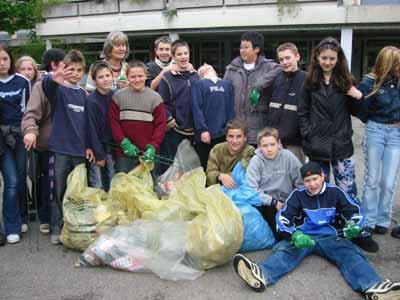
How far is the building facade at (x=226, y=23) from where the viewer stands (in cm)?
1574

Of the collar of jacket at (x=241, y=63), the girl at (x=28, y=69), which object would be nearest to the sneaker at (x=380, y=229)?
the collar of jacket at (x=241, y=63)

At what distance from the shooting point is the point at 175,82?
4.45m

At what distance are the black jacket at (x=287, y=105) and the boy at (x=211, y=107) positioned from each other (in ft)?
1.51

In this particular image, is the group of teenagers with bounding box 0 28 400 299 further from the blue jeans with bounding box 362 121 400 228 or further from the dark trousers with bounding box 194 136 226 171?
the dark trousers with bounding box 194 136 226 171

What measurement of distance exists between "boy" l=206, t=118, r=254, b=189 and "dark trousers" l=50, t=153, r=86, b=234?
1.20 meters

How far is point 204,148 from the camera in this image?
4570 millimetres

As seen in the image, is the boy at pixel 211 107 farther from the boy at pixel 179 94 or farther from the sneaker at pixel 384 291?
the sneaker at pixel 384 291

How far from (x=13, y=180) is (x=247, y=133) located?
223cm

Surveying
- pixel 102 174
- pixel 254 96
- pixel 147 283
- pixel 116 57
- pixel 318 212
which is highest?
pixel 116 57

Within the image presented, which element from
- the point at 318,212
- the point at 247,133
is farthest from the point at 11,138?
the point at 318,212

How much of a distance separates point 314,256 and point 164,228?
1.23 metres

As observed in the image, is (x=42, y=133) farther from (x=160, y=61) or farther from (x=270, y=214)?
(x=270, y=214)

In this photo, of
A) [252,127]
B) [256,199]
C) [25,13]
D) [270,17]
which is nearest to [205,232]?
[256,199]

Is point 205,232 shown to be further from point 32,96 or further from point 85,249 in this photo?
point 32,96
